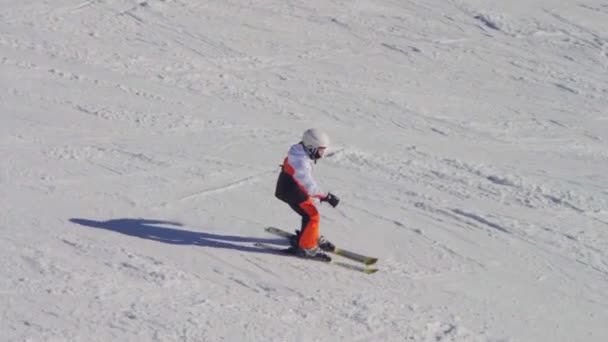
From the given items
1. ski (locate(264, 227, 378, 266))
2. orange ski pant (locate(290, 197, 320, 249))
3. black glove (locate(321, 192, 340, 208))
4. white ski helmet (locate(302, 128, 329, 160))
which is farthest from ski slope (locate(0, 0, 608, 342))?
white ski helmet (locate(302, 128, 329, 160))

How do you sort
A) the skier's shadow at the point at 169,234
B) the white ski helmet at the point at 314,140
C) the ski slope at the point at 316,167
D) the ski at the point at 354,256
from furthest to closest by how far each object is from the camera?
the skier's shadow at the point at 169,234 → the ski at the point at 354,256 → the white ski helmet at the point at 314,140 → the ski slope at the point at 316,167

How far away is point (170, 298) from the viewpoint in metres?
Answer: 8.01

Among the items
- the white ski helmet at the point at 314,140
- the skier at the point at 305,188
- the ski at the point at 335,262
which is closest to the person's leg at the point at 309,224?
the skier at the point at 305,188

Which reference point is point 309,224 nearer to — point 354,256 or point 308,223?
point 308,223

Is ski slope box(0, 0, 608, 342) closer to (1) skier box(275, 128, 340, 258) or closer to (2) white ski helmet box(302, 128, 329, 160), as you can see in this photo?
(1) skier box(275, 128, 340, 258)

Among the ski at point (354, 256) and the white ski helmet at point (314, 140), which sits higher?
the white ski helmet at point (314, 140)

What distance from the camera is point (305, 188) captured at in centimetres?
868

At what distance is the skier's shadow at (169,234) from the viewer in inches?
360

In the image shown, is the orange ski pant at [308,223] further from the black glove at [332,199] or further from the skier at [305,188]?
the black glove at [332,199]

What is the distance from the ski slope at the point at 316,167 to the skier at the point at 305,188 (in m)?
0.23

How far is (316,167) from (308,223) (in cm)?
242

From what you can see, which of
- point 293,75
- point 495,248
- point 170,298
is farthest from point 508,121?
point 170,298

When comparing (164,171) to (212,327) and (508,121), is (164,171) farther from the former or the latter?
(508,121)

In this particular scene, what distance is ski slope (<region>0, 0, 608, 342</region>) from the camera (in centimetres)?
814
